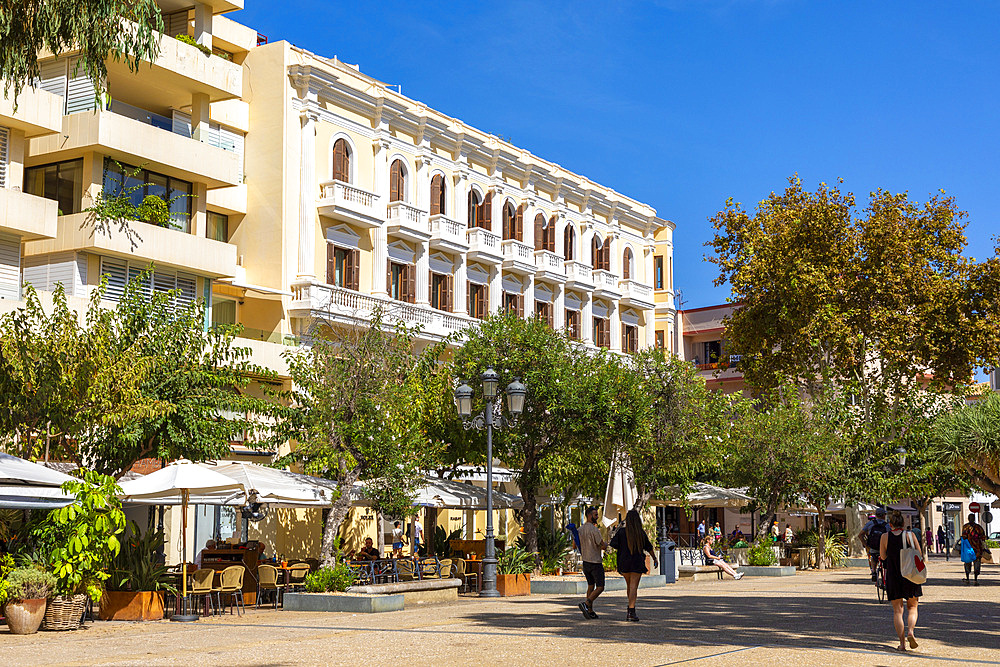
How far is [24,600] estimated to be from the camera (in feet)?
52.9

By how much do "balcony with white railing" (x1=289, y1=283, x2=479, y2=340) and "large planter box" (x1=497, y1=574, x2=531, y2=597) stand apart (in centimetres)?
1152

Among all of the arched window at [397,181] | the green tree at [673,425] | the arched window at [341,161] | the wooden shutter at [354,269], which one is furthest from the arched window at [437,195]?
the green tree at [673,425]

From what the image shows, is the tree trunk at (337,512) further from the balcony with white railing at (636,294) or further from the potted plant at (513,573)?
the balcony with white railing at (636,294)

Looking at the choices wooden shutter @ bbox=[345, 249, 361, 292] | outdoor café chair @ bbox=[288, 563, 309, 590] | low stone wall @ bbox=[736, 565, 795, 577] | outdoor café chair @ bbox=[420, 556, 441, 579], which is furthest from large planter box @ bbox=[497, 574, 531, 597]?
wooden shutter @ bbox=[345, 249, 361, 292]

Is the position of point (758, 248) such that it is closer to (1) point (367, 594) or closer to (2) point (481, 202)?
(2) point (481, 202)

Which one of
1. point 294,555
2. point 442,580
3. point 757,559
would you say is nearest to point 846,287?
point 757,559

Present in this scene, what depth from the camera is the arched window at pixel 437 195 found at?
42000 millimetres

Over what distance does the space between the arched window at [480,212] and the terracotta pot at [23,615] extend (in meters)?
29.3

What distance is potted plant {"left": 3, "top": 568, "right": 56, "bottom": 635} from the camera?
52.8ft

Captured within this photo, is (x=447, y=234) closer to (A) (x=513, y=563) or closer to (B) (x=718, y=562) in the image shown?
(B) (x=718, y=562)

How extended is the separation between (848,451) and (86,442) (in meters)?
26.1

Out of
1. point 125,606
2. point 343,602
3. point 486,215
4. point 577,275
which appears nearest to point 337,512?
point 343,602

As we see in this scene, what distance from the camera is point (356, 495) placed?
22.5 metres

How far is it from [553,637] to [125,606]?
764cm
